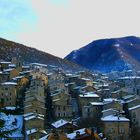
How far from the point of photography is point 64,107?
65250 millimetres

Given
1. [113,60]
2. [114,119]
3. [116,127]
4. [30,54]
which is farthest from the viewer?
[113,60]

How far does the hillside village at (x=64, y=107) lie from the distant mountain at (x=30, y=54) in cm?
5220

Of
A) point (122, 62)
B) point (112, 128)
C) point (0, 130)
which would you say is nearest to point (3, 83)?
point (112, 128)

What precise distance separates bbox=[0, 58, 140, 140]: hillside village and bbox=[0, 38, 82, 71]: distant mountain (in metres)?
52.2

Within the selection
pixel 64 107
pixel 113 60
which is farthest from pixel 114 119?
pixel 113 60

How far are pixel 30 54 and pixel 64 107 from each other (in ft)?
266

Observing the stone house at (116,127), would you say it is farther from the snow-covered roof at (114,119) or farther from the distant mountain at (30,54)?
the distant mountain at (30,54)

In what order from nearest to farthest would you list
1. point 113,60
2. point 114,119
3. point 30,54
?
point 114,119 < point 30,54 < point 113,60

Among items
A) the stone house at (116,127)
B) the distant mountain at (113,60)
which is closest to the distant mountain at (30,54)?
the distant mountain at (113,60)

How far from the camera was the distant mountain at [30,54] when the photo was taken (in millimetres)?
135250

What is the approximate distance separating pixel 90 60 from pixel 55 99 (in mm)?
129898

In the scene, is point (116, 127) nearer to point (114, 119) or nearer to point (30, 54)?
point (114, 119)

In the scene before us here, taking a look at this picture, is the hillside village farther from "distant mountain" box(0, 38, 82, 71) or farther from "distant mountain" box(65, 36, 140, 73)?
"distant mountain" box(65, 36, 140, 73)

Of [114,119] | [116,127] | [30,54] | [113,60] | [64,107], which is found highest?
[30,54]
